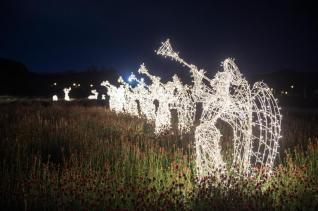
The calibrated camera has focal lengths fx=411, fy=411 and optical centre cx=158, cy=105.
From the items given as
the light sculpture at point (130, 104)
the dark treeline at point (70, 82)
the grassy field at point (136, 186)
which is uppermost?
the dark treeline at point (70, 82)

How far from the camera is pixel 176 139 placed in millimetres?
10273

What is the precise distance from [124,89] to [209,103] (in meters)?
14.7

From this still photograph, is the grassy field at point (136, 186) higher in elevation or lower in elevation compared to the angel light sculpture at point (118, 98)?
lower

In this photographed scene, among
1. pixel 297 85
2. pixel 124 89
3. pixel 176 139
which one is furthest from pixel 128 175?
pixel 297 85

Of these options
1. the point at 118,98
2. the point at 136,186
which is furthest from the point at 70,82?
the point at 136,186

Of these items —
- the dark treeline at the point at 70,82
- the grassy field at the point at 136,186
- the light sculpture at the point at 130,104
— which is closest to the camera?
the grassy field at the point at 136,186

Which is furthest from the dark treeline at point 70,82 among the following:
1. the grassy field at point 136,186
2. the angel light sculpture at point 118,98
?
the grassy field at point 136,186

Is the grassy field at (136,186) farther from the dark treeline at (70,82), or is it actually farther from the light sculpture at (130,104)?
the dark treeline at (70,82)

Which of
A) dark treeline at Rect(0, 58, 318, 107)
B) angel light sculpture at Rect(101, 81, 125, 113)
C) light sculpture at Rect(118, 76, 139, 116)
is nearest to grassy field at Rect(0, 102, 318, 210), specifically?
light sculpture at Rect(118, 76, 139, 116)

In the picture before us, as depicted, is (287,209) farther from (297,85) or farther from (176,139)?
(297,85)

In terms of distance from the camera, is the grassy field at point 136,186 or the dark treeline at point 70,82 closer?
the grassy field at point 136,186

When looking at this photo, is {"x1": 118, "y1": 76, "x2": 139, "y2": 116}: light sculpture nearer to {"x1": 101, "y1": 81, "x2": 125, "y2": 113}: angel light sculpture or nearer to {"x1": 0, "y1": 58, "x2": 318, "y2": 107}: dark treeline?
{"x1": 101, "y1": 81, "x2": 125, "y2": 113}: angel light sculpture

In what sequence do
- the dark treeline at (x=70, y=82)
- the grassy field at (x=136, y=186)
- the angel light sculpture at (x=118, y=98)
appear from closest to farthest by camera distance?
1. the grassy field at (x=136, y=186)
2. the angel light sculpture at (x=118, y=98)
3. the dark treeline at (x=70, y=82)

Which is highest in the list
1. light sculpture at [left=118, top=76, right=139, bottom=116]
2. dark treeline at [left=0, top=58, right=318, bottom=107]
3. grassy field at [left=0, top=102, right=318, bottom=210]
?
dark treeline at [left=0, top=58, right=318, bottom=107]
